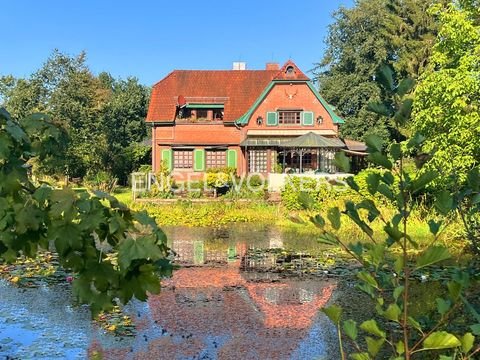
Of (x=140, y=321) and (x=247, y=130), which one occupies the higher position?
(x=247, y=130)

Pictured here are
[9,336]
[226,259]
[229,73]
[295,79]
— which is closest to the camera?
[9,336]

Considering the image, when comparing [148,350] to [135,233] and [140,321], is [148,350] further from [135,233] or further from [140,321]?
[135,233]

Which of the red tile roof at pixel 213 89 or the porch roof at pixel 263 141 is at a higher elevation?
the red tile roof at pixel 213 89

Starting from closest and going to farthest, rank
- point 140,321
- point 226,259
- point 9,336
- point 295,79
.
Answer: point 9,336 < point 140,321 < point 226,259 < point 295,79

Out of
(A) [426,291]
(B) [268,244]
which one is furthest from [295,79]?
(A) [426,291]

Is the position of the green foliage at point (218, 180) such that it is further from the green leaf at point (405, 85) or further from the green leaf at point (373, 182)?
the green leaf at point (405, 85)

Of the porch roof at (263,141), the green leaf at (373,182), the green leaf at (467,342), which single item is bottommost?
the green leaf at (467,342)

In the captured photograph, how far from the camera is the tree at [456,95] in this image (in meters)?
13.1

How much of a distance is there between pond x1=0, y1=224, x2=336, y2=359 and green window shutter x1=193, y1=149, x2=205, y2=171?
1626 centimetres

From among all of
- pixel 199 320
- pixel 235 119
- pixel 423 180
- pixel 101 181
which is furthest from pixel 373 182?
pixel 235 119

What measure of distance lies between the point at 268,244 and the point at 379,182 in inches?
465

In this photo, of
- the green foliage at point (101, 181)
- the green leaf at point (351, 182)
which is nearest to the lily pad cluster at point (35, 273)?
the green leaf at point (351, 182)

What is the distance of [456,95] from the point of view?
1314cm

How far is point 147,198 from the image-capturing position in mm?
20594
